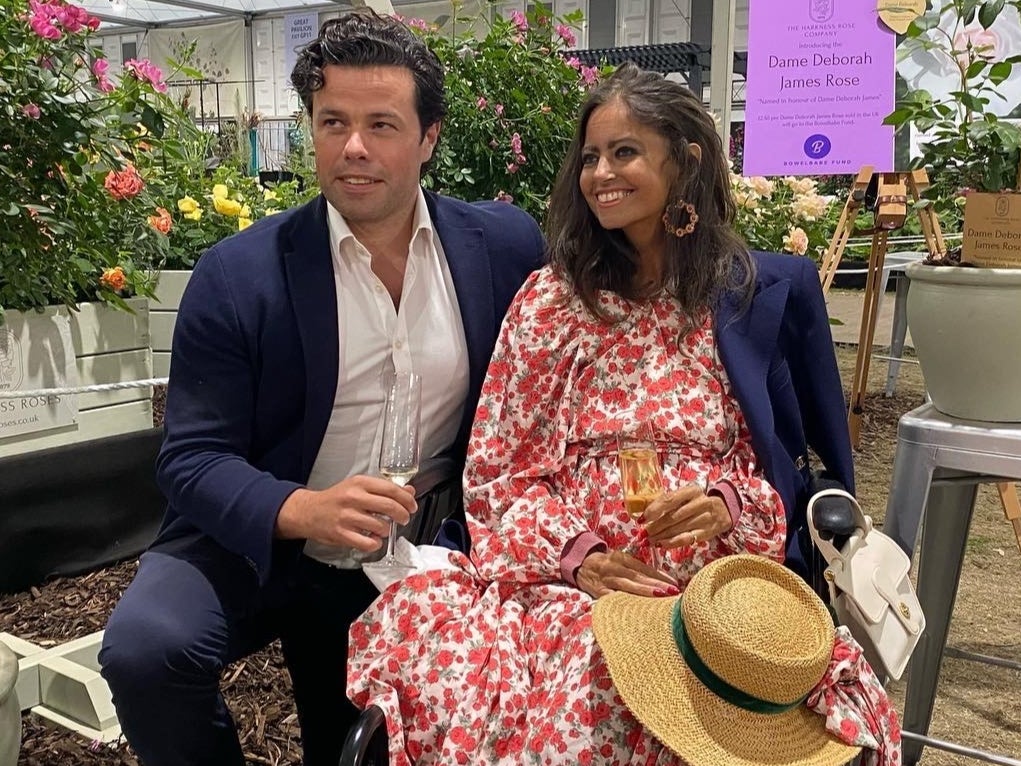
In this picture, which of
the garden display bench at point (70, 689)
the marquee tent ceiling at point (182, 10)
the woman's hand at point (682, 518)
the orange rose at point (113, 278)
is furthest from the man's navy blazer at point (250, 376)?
the marquee tent ceiling at point (182, 10)

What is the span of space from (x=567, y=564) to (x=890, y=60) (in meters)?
1.67

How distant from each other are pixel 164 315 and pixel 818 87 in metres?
A: 2.50

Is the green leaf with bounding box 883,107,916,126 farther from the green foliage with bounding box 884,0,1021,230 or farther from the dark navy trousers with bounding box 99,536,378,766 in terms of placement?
the dark navy trousers with bounding box 99,536,378,766

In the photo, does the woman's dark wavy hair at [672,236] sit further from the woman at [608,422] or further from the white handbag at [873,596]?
the white handbag at [873,596]

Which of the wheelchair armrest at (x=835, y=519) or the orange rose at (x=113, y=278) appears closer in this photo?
the wheelchair armrest at (x=835, y=519)

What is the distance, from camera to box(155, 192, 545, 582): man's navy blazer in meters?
1.62

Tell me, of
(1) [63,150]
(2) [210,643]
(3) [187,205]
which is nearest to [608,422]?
(2) [210,643]

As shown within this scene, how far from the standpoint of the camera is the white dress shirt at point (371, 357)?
1786 mm

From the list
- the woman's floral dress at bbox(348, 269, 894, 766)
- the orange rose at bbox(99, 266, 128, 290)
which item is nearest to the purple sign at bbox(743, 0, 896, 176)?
the woman's floral dress at bbox(348, 269, 894, 766)

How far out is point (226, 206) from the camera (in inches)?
149

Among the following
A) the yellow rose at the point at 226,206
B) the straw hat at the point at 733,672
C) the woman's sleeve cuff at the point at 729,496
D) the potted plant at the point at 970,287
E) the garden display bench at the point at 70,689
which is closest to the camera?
the straw hat at the point at 733,672

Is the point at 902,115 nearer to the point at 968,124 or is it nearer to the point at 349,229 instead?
the point at 968,124

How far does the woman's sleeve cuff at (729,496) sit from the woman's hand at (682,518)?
0.16ft

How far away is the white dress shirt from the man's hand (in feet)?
0.86
